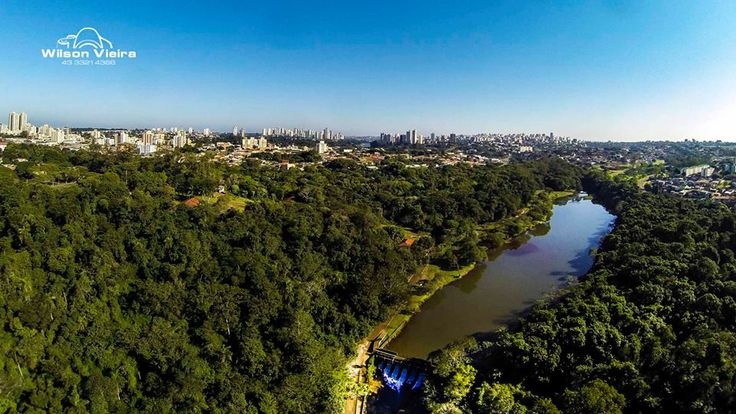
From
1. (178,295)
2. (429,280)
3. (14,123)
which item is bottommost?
(429,280)

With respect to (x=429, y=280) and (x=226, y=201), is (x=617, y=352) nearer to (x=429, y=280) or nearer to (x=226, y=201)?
(x=429, y=280)

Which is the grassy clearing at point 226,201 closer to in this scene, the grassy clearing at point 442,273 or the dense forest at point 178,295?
the dense forest at point 178,295

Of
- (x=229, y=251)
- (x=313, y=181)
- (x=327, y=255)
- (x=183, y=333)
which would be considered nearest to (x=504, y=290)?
(x=327, y=255)

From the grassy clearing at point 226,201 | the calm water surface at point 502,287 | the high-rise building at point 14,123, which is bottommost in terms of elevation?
the calm water surface at point 502,287

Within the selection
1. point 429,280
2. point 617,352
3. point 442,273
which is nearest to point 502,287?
point 442,273

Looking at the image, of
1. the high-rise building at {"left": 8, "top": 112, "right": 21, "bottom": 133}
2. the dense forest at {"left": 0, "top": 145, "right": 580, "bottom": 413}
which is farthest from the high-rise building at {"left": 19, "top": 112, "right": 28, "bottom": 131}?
the dense forest at {"left": 0, "top": 145, "right": 580, "bottom": 413}

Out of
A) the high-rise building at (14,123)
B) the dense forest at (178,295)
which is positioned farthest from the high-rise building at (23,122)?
the dense forest at (178,295)
